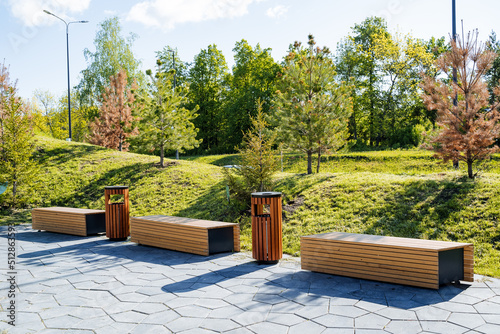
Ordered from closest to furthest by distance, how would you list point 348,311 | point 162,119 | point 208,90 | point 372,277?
point 348,311 < point 372,277 < point 162,119 < point 208,90

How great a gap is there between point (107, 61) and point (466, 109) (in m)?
32.9

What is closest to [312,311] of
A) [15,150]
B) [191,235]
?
[191,235]

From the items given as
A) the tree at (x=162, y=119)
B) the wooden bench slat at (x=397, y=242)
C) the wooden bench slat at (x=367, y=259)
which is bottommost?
the wooden bench slat at (x=367, y=259)

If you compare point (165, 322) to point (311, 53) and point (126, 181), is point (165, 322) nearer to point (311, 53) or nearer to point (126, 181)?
point (311, 53)

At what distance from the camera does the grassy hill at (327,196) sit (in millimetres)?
8672

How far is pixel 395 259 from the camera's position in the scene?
5.81 metres

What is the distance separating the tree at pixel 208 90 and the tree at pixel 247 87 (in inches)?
67.4

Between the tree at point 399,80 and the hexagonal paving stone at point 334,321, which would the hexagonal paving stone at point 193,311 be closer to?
the hexagonal paving stone at point 334,321

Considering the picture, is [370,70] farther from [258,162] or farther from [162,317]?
[162,317]

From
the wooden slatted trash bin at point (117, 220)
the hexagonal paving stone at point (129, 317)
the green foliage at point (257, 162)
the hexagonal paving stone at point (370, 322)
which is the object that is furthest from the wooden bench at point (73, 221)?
the hexagonal paving stone at point (370, 322)

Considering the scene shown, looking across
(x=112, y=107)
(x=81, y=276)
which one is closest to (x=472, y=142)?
(x=81, y=276)

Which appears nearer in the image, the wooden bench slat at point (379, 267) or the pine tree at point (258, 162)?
the wooden bench slat at point (379, 267)

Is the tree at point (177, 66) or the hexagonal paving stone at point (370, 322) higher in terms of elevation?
the tree at point (177, 66)

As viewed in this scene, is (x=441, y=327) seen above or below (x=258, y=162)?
below
